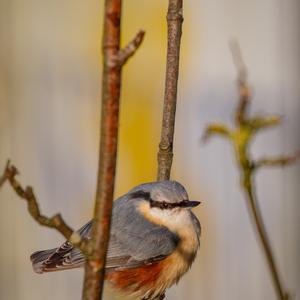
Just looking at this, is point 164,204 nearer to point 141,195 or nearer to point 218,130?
point 141,195

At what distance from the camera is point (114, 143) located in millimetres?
648

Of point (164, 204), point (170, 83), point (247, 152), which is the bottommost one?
point (164, 204)

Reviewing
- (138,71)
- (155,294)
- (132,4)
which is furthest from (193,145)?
(155,294)

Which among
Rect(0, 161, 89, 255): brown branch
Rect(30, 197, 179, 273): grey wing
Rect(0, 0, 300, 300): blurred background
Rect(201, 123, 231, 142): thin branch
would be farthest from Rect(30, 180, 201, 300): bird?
Rect(0, 0, 300, 300): blurred background

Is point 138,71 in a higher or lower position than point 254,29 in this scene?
lower

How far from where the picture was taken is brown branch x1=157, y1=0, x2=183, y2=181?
115 centimetres

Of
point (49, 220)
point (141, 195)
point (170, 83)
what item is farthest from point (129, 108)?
point (49, 220)

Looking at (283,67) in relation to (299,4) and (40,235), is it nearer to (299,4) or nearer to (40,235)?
(299,4)

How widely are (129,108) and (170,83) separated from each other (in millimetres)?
1636

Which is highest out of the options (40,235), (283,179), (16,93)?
(16,93)

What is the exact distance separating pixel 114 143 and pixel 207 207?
8.00 ft

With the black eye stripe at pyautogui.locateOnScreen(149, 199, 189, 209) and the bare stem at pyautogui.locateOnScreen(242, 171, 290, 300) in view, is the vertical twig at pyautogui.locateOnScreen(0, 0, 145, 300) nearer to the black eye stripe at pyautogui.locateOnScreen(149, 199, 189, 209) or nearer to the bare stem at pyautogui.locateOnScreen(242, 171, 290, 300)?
the bare stem at pyautogui.locateOnScreen(242, 171, 290, 300)

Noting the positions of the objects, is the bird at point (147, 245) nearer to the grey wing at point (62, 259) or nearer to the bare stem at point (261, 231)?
the grey wing at point (62, 259)

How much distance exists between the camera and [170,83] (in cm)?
129
